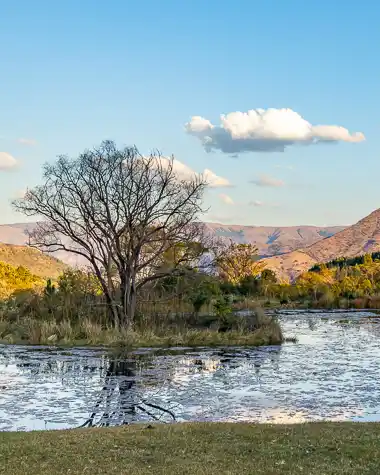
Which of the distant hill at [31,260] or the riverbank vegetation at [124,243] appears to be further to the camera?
the distant hill at [31,260]

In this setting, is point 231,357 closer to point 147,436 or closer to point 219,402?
point 219,402

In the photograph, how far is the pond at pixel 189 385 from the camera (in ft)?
44.8

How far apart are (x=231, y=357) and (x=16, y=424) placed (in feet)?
40.1

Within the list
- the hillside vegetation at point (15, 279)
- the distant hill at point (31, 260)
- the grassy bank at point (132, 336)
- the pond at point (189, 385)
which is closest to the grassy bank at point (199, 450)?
the pond at point (189, 385)

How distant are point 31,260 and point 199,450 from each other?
3965 inches

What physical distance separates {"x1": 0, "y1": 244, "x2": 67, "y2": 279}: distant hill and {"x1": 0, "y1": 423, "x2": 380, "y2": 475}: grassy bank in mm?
92932

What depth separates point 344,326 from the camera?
124 ft

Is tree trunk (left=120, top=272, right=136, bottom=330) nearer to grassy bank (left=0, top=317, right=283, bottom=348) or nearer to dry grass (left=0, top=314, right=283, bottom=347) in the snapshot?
grassy bank (left=0, top=317, right=283, bottom=348)

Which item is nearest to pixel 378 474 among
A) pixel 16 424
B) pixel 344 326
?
pixel 16 424

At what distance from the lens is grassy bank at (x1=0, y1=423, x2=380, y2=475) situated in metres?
8.69

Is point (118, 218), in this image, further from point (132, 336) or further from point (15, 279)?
point (15, 279)

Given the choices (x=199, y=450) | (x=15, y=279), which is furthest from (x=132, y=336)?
(x=15, y=279)

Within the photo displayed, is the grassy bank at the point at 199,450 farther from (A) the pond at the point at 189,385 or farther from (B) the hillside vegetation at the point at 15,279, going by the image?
(B) the hillside vegetation at the point at 15,279

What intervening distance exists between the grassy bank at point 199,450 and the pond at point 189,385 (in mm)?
1942
